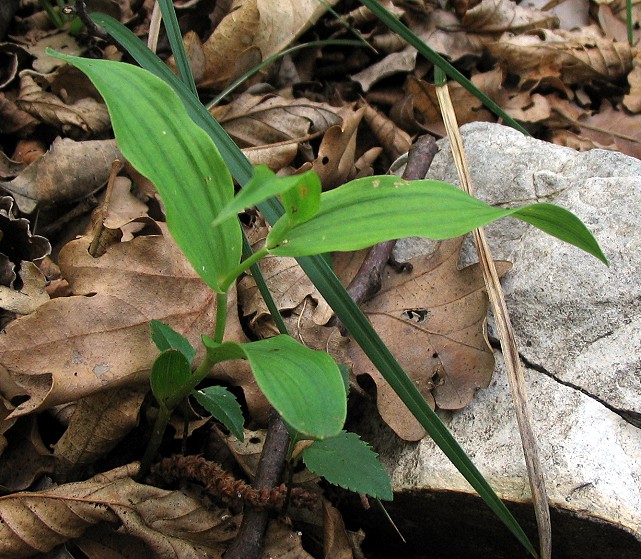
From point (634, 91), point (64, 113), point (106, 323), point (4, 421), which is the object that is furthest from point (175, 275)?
point (634, 91)

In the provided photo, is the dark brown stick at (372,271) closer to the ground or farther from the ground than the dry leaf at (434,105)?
farther from the ground

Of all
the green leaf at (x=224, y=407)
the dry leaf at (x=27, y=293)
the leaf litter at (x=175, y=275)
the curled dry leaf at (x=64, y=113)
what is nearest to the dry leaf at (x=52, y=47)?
the leaf litter at (x=175, y=275)

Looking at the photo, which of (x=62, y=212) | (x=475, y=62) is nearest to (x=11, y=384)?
(x=62, y=212)

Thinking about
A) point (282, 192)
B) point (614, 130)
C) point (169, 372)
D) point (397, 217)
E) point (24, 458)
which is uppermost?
point (282, 192)

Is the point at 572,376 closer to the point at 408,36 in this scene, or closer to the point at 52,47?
the point at 408,36

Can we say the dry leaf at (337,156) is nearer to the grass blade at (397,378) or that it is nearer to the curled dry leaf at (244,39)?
the curled dry leaf at (244,39)

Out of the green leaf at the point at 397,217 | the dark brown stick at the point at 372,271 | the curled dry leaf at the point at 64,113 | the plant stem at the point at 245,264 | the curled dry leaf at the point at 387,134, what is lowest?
the curled dry leaf at the point at 387,134

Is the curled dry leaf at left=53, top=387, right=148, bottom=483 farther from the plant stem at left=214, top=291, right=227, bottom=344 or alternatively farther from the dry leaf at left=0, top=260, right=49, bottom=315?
the plant stem at left=214, top=291, right=227, bottom=344
